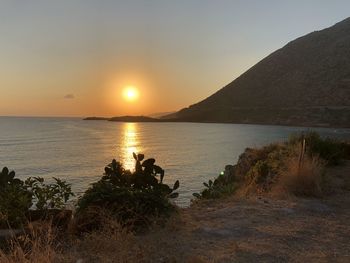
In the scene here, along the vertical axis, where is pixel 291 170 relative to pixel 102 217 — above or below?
above

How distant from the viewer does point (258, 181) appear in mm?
14633

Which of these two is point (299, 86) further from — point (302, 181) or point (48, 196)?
point (48, 196)

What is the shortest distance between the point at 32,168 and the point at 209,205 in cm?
3971

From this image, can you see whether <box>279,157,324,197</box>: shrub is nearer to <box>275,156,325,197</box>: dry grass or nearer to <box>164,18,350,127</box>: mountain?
<box>275,156,325,197</box>: dry grass

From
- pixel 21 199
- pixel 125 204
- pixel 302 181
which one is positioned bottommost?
pixel 302 181

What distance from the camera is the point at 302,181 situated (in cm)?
1147

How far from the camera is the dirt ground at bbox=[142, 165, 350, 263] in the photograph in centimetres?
630

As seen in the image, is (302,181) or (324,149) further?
(324,149)

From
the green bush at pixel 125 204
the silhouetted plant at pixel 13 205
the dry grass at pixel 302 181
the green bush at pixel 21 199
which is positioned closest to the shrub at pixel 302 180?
the dry grass at pixel 302 181

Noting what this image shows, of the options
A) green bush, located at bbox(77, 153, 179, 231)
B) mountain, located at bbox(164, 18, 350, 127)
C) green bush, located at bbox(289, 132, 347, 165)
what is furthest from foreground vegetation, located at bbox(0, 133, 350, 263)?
mountain, located at bbox(164, 18, 350, 127)

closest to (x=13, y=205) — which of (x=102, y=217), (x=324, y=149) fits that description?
(x=102, y=217)

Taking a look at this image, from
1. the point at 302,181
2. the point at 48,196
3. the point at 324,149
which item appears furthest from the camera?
the point at 324,149

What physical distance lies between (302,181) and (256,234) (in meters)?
4.48

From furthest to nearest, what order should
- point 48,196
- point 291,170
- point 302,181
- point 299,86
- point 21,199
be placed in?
1. point 299,86
2. point 291,170
3. point 302,181
4. point 48,196
5. point 21,199
